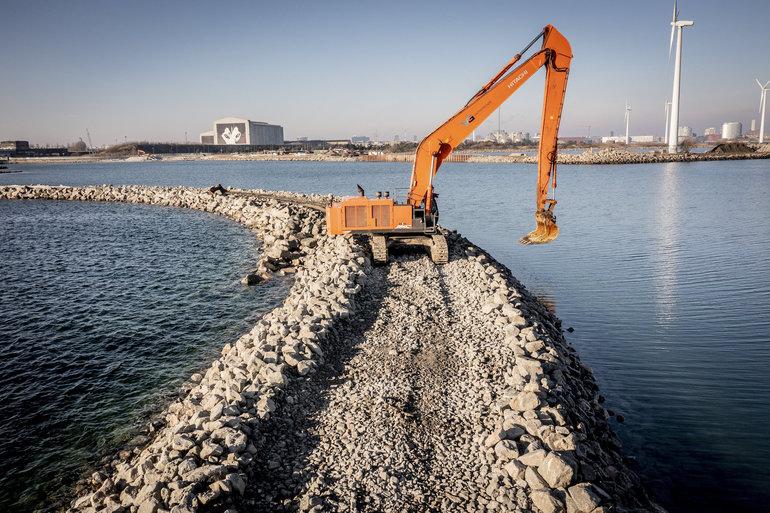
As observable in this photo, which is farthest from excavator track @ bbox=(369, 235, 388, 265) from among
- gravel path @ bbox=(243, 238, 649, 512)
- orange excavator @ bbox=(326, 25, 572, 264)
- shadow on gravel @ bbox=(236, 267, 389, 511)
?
shadow on gravel @ bbox=(236, 267, 389, 511)

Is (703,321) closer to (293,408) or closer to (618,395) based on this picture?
(618,395)

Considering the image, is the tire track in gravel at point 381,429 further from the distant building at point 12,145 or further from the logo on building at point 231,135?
the logo on building at point 231,135

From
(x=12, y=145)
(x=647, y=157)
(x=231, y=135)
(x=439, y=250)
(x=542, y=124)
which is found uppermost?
(x=231, y=135)

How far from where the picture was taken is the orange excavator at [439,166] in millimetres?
15320

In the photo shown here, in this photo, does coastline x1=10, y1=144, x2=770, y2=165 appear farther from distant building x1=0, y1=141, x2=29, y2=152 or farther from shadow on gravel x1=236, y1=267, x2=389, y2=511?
shadow on gravel x1=236, y1=267, x2=389, y2=511

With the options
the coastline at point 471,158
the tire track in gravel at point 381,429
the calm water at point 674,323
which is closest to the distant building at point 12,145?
the coastline at point 471,158

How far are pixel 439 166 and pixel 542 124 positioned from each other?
355 centimetres

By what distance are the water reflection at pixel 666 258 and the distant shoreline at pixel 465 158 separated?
60.7 metres

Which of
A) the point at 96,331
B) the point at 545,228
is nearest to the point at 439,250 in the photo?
the point at 545,228

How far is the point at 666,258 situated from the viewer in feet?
72.8

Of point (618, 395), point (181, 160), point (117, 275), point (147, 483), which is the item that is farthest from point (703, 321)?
point (181, 160)

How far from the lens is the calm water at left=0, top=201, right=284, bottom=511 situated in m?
9.23

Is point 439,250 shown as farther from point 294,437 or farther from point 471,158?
point 471,158

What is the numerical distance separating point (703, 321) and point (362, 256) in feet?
34.9
